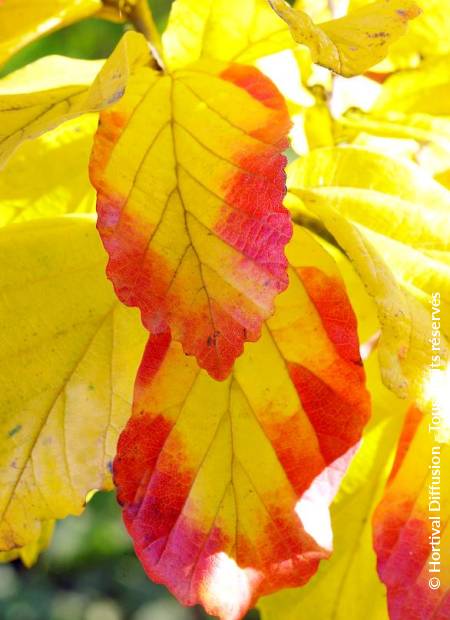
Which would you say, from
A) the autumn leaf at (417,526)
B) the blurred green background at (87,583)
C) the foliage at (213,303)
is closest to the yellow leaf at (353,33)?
the foliage at (213,303)

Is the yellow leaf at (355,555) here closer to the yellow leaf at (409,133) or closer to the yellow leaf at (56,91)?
the yellow leaf at (409,133)

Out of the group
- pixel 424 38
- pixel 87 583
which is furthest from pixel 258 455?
pixel 87 583

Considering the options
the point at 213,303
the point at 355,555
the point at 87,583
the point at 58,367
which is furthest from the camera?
the point at 87,583

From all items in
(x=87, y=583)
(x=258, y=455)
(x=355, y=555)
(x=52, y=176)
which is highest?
(x=52, y=176)

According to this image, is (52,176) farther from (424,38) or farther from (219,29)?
(424,38)

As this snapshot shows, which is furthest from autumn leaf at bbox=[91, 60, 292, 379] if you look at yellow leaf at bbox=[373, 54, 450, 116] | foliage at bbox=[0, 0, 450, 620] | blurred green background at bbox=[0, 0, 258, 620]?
blurred green background at bbox=[0, 0, 258, 620]

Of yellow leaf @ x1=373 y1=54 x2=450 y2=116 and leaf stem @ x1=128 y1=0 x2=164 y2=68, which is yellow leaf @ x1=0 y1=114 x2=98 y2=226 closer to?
leaf stem @ x1=128 y1=0 x2=164 y2=68
